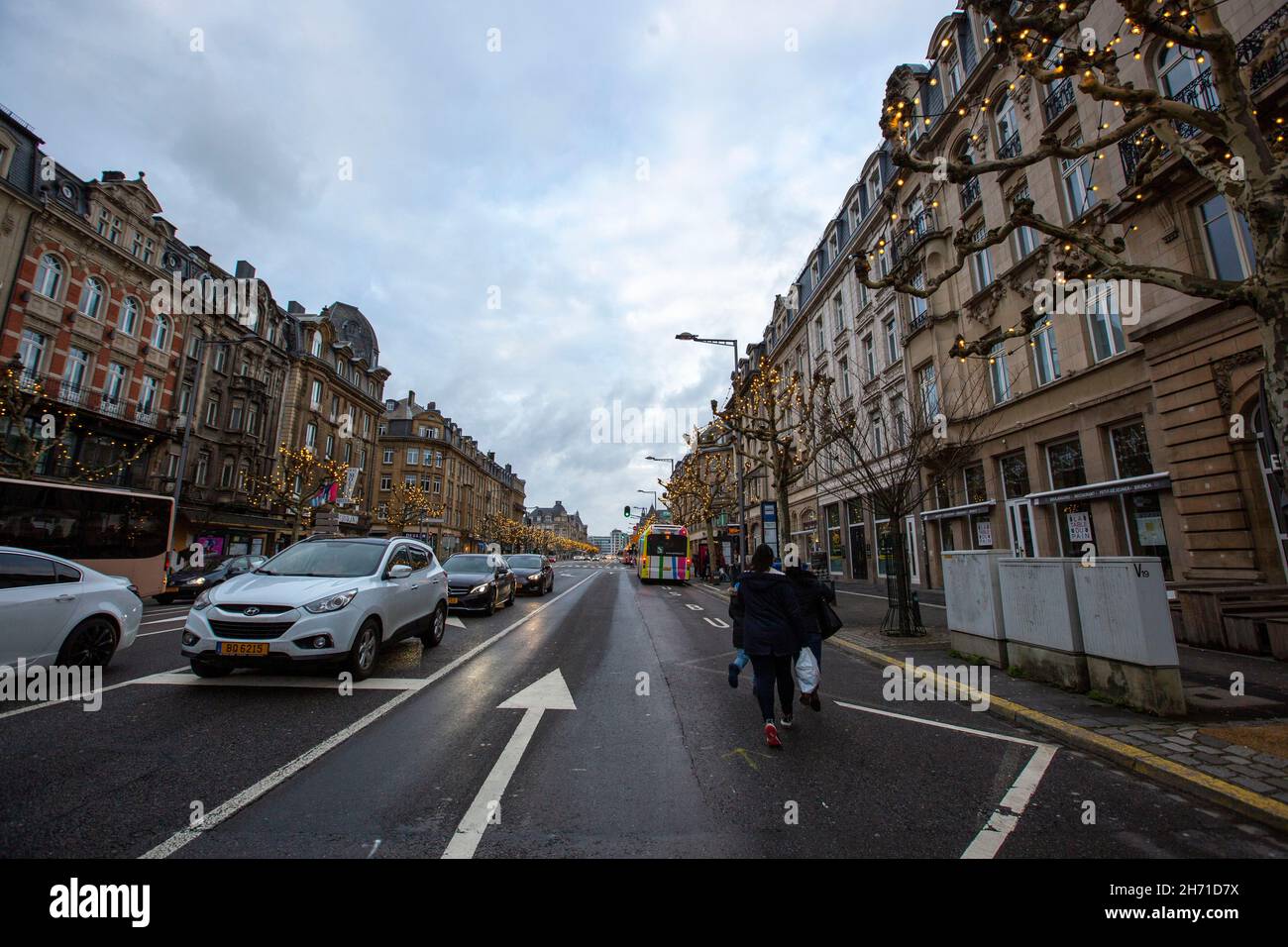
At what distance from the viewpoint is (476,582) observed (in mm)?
13617

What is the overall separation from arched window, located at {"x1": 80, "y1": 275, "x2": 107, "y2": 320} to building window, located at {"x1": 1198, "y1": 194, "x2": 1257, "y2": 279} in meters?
40.5

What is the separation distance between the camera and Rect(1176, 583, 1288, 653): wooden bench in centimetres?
882

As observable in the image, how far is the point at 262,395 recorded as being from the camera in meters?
36.8

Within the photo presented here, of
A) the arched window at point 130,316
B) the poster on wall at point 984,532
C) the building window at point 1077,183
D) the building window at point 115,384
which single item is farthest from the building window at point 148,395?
the building window at point 1077,183

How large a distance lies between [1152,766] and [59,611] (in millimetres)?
10743

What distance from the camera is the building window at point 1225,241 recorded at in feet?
35.0

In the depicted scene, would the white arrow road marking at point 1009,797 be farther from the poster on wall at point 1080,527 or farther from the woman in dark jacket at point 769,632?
the poster on wall at point 1080,527

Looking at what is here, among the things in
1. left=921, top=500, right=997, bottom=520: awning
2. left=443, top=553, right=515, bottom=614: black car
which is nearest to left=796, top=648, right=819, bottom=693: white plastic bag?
left=443, top=553, right=515, bottom=614: black car

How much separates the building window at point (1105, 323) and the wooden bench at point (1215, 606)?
279 inches

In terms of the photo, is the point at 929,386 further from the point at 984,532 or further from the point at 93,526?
the point at 93,526

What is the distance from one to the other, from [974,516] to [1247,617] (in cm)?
1120
